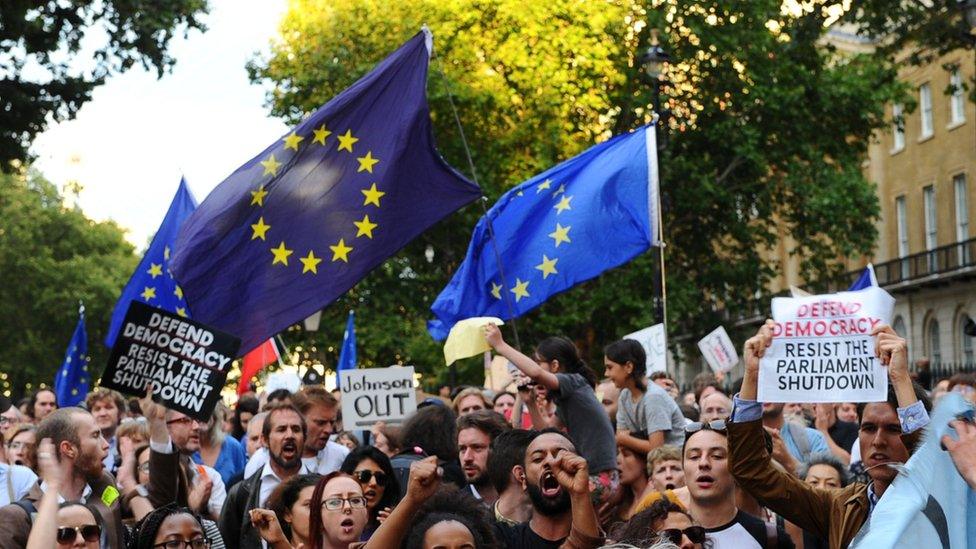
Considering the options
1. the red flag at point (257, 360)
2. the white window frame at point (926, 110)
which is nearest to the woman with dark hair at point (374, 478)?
the red flag at point (257, 360)

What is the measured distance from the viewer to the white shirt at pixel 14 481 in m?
8.65

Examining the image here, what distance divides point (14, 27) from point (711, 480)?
15339mm

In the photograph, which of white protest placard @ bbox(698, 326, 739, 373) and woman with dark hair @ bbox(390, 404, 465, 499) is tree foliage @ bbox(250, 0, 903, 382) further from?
woman with dark hair @ bbox(390, 404, 465, 499)

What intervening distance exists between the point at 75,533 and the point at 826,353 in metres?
2.97

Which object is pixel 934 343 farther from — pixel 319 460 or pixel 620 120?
pixel 319 460

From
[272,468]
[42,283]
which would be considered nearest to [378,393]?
[272,468]

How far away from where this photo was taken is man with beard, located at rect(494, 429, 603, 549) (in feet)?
20.0

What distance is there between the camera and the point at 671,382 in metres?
13.3

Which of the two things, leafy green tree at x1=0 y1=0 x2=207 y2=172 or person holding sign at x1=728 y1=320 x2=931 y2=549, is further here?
leafy green tree at x1=0 y1=0 x2=207 y2=172

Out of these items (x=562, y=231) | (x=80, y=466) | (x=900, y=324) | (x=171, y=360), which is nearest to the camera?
(x=80, y=466)

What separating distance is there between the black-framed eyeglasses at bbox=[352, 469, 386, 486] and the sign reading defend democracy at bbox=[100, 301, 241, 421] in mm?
1283

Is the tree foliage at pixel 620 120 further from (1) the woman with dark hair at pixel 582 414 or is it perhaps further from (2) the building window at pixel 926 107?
(1) the woman with dark hair at pixel 582 414

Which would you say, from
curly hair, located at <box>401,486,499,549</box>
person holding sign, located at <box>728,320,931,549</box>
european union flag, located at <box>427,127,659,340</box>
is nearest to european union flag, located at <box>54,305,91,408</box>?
european union flag, located at <box>427,127,659,340</box>

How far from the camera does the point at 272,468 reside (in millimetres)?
8664
